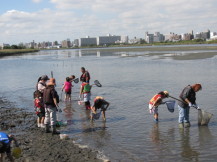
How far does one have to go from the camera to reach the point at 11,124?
11.3 metres

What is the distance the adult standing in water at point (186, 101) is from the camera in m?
9.66

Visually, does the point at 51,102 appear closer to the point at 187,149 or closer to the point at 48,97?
the point at 48,97

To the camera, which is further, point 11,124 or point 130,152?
point 11,124

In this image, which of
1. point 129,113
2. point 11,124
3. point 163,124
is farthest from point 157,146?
point 11,124

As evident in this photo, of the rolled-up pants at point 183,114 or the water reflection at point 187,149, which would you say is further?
the rolled-up pants at point 183,114

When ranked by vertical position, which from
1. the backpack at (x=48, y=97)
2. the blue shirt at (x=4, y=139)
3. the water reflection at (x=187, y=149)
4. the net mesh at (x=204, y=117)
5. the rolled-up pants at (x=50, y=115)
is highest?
the backpack at (x=48, y=97)

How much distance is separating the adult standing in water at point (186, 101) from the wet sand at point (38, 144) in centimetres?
352

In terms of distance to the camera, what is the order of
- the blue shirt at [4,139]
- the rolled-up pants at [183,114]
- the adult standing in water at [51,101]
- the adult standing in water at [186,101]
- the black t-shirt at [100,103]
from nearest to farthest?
1. the blue shirt at [4,139]
2. the adult standing in water at [51,101]
3. the adult standing in water at [186,101]
4. the rolled-up pants at [183,114]
5. the black t-shirt at [100,103]

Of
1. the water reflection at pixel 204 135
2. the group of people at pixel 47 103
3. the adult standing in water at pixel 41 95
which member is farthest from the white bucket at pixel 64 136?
the water reflection at pixel 204 135

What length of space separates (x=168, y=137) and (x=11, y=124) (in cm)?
588

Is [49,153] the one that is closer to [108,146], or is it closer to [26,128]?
[108,146]

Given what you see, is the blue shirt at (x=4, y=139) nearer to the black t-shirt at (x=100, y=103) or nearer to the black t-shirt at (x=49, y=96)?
the black t-shirt at (x=49, y=96)

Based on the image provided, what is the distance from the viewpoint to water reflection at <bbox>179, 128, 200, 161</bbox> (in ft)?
25.7

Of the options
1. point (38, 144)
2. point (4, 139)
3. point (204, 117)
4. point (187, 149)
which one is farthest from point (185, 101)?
point (4, 139)
